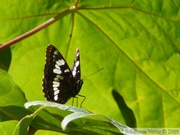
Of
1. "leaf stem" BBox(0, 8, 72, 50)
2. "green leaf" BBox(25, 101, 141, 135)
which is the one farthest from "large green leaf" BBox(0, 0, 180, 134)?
"green leaf" BBox(25, 101, 141, 135)

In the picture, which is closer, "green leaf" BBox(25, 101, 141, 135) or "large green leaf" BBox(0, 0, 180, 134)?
"green leaf" BBox(25, 101, 141, 135)

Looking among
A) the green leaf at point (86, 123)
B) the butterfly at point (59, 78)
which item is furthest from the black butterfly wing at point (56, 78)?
the green leaf at point (86, 123)

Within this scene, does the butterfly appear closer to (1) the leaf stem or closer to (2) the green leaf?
(1) the leaf stem

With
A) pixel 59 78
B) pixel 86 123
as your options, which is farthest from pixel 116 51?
pixel 86 123

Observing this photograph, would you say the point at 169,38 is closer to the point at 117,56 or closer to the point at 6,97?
the point at 117,56

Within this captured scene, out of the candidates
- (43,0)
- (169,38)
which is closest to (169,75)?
(169,38)

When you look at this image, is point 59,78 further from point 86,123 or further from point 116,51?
point 86,123

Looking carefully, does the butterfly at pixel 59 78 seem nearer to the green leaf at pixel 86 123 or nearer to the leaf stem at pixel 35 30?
the leaf stem at pixel 35 30
